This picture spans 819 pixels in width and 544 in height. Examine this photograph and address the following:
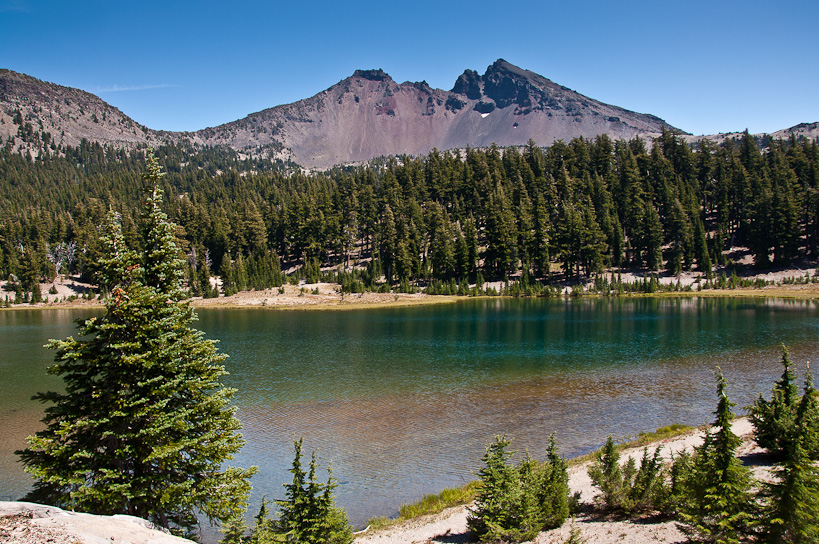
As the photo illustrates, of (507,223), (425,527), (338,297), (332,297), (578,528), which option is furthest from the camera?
(507,223)

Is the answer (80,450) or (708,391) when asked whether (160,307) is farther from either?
(708,391)

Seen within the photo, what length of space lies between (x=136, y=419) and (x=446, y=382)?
23.2 meters

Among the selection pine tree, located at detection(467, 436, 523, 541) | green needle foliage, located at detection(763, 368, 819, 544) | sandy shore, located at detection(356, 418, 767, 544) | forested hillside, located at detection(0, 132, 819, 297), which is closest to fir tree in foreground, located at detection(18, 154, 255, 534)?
sandy shore, located at detection(356, 418, 767, 544)

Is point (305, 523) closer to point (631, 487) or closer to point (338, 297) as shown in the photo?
point (631, 487)

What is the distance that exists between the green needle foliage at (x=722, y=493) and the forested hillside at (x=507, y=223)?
89068mm

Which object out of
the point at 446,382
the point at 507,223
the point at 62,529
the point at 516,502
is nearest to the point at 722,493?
the point at 516,502

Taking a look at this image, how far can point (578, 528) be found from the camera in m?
12.7

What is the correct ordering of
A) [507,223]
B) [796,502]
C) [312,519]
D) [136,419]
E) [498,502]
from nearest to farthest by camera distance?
[796,502], [312,519], [498,502], [136,419], [507,223]

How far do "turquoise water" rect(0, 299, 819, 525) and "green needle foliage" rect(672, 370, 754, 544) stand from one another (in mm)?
9649

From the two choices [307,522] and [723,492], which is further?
[307,522]

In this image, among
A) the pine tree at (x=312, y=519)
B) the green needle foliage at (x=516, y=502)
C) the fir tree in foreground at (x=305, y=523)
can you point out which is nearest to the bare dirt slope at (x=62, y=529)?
the fir tree in foreground at (x=305, y=523)

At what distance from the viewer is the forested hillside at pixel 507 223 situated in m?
96.6

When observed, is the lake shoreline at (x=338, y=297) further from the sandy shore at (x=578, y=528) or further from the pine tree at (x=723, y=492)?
the pine tree at (x=723, y=492)

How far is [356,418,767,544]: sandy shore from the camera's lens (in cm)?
1187
